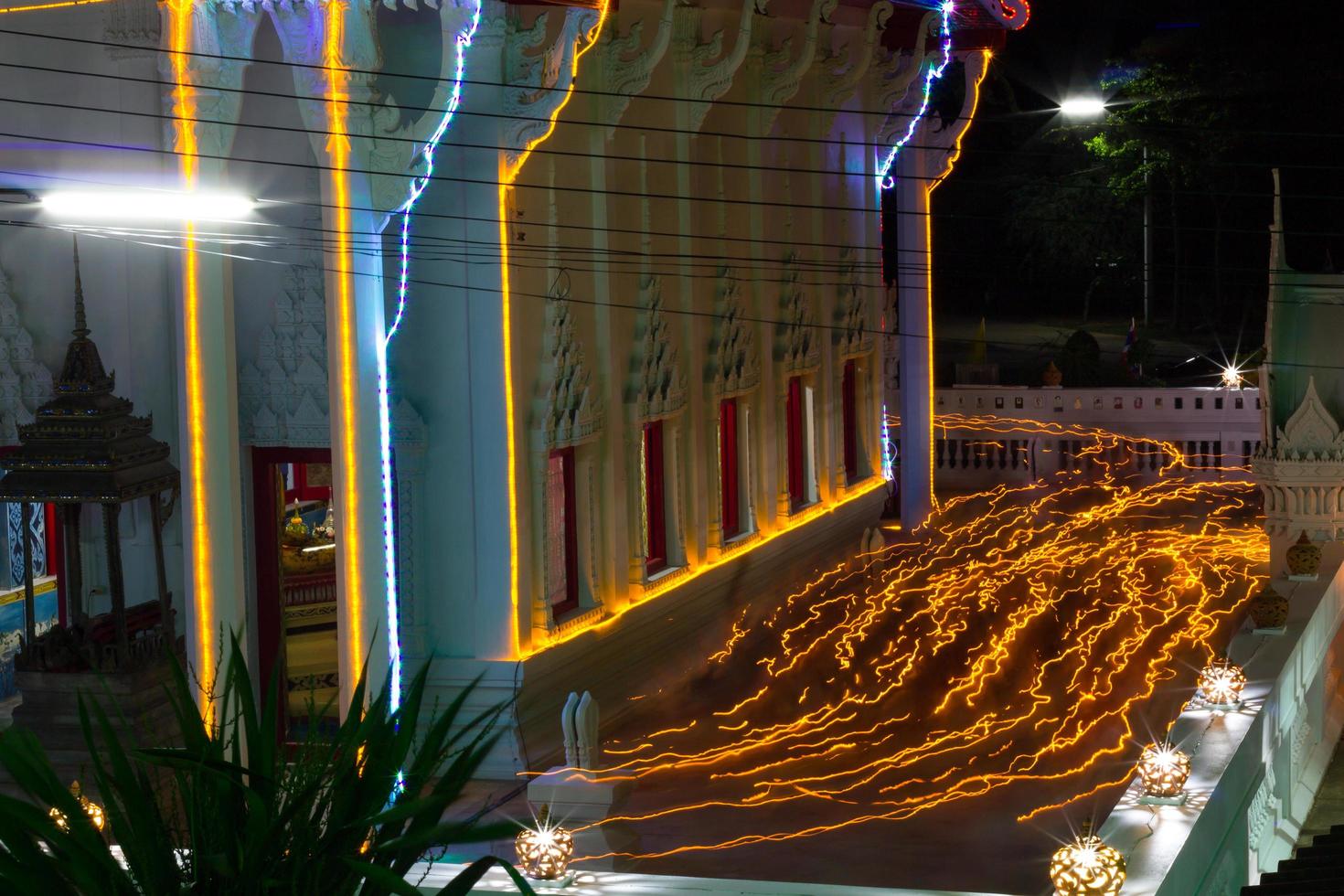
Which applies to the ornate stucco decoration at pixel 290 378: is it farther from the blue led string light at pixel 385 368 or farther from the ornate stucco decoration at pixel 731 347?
the ornate stucco decoration at pixel 731 347

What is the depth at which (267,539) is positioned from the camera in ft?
40.9

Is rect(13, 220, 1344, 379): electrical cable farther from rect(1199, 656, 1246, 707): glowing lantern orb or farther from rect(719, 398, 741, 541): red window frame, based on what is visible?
rect(1199, 656, 1246, 707): glowing lantern orb

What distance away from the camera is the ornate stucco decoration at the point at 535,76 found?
37.5 feet

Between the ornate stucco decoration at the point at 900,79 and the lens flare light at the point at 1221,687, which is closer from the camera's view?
the lens flare light at the point at 1221,687

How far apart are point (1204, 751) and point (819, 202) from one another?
30.0 feet

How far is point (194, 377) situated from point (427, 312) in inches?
72.1

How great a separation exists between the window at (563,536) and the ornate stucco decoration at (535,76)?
2.35 meters

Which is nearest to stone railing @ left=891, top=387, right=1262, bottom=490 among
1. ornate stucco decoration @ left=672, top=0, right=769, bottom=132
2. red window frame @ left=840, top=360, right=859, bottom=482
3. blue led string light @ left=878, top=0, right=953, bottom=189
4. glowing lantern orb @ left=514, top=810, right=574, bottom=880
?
red window frame @ left=840, top=360, right=859, bottom=482

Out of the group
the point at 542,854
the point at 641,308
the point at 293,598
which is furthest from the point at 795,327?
the point at 542,854

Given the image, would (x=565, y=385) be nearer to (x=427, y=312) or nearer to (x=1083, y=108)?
(x=427, y=312)

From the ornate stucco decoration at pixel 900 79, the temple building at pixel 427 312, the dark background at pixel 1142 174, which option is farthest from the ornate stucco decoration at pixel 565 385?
the dark background at pixel 1142 174

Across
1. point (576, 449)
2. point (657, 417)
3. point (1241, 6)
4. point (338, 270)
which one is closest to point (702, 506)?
point (657, 417)

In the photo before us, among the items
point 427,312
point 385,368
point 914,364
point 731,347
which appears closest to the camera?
point 385,368

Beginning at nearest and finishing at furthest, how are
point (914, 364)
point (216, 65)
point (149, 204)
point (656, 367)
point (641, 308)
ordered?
1. point (216, 65)
2. point (149, 204)
3. point (641, 308)
4. point (656, 367)
5. point (914, 364)
